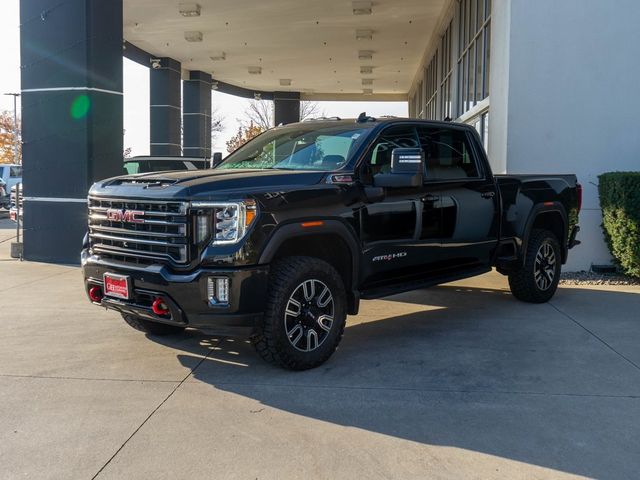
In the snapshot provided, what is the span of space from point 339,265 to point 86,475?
261cm

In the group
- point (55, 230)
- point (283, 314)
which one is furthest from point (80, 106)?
point (283, 314)

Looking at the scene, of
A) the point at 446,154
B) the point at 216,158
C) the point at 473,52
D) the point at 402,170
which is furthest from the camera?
the point at 473,52

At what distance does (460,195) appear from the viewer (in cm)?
637

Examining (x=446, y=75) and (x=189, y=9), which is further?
(x=446, y=75)

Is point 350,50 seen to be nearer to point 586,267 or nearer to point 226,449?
point 586,267

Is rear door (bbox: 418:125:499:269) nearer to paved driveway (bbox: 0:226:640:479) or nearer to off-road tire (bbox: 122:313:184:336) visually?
paved driveway (bbox: 0:226:640:479)

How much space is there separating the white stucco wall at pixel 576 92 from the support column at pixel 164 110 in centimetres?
1720

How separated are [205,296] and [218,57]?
22.2 meters

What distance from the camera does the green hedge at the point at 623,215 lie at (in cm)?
857

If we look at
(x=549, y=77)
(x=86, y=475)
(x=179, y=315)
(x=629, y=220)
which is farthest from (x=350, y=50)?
(x=86, y=475)

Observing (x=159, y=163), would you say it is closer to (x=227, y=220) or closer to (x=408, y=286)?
(x=408, y=286)

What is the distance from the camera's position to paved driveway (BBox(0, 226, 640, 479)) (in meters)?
3.52

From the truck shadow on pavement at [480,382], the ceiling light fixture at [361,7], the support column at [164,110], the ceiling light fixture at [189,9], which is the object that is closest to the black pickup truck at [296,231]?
the truck shadow on pavement at [480,382]

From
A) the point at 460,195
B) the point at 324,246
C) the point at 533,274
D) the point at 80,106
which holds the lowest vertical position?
the point at 533,274
